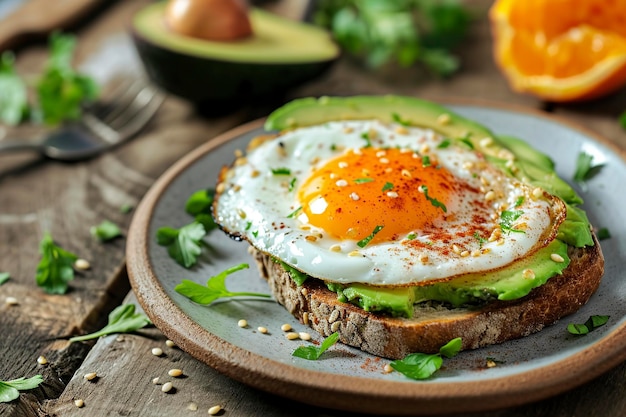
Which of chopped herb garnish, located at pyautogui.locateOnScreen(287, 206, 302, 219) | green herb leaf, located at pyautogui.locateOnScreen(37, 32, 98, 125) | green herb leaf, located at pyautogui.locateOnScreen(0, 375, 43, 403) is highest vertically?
chopped herb garnish, located at pyautogui.locateOnScreen(287, 206, 302, 219)

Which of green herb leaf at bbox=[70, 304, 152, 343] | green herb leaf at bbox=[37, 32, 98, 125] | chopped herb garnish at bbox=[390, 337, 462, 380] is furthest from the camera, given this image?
green herb leaf at bbox=[37, 32, 98, 125]

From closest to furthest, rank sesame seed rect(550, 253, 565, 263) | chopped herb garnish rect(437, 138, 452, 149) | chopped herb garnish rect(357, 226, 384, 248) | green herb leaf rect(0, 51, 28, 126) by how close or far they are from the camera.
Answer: sesame seed rect(550, 253, 565, 263) < chopped herb garnish rect(357, 226, 384, 248) < chopped herb garnish rect(437, 138, 452, 149) < green herb leaf rect(0, 51, 28, 126)

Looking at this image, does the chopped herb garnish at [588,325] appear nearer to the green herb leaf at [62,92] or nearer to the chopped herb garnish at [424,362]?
the chopped herb garnish at [424,362]

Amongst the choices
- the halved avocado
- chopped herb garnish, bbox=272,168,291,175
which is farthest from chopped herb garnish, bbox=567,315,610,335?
the halved avocado

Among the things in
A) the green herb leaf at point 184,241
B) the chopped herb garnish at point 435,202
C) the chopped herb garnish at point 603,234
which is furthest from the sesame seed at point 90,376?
the chopped herb garnish at point 603,234

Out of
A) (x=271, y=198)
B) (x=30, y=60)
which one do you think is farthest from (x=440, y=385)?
(x=30, y=60)

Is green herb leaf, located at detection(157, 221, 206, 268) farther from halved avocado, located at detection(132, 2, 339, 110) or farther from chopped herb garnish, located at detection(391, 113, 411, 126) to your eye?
halved avocado, located at detection(132, 2, 339, 110)
